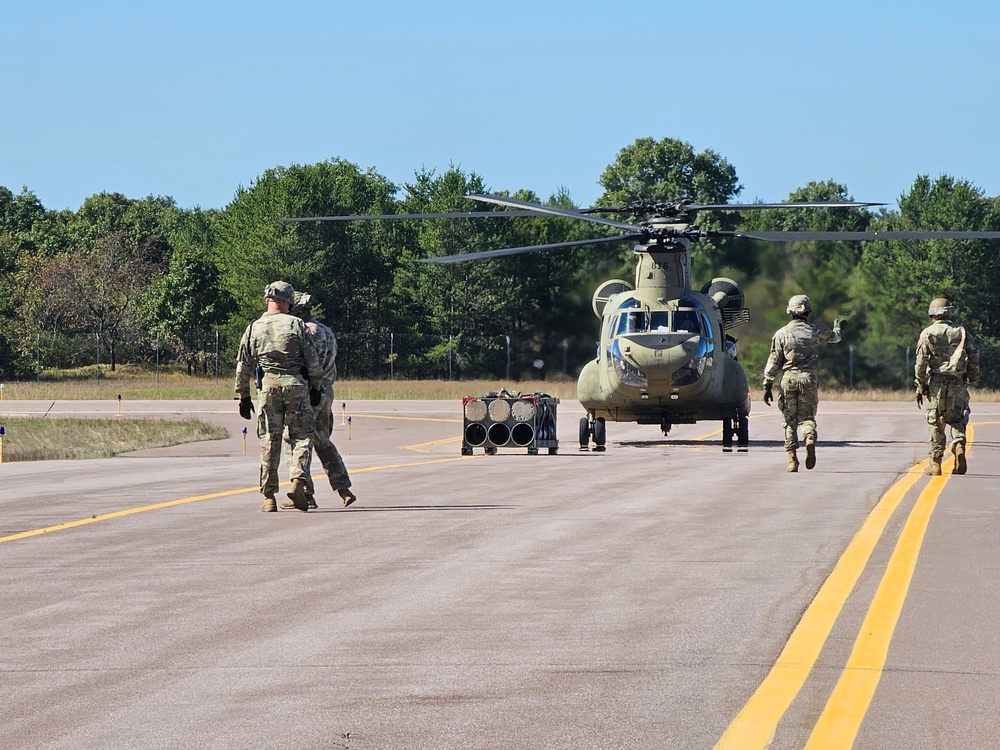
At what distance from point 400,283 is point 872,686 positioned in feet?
261

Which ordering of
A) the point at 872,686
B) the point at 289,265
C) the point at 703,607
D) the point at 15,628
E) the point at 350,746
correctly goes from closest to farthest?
the point at 350,746, the point at 872,686, the point at 15,628, the point at 703,607, the point at 289,265

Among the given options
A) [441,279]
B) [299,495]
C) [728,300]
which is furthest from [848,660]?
[441,279]

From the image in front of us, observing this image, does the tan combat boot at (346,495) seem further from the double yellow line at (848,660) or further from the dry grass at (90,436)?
the dry grass at (90,436)

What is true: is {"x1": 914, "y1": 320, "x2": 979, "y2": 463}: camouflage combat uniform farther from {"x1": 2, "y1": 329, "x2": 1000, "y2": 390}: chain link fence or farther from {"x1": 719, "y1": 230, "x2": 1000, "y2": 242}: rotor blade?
{"x1": 2, "y1": 329, "x2": 1000, "y2": 390}: chain link fence

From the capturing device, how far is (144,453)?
102ft

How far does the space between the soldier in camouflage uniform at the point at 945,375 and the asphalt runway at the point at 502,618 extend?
267cm

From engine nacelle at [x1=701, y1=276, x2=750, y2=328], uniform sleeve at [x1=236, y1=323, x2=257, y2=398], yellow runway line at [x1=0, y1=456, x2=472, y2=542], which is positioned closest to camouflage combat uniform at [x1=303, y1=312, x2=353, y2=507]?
uniform sleeve at [x1=236, y1=323, x2=257, y2=398]

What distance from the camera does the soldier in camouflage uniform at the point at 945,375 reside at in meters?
18.4

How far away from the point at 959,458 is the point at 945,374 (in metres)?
1.08

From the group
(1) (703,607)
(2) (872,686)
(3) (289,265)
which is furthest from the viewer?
(3) (289,265)

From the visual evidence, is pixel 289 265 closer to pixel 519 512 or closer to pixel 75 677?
pixel 519 512

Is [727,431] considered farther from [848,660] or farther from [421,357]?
[421,357]

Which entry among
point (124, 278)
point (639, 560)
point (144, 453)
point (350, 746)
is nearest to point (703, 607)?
point (639, 560)

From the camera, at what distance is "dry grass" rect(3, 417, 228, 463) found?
31.5 m
